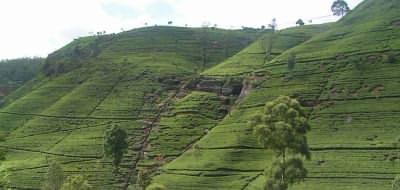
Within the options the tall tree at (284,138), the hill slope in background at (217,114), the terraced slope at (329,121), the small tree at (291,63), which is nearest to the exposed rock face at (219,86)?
the hill slope in background at (217,114)

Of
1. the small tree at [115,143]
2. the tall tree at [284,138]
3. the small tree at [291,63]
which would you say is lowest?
the small tree at [115,143]

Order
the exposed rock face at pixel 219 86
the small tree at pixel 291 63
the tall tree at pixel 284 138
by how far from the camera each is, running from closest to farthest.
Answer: the tall tree at pixel 284 138, the exposed rock face at pixel 219 86, the small tree at pixel 291 63

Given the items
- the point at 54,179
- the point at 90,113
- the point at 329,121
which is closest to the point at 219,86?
the point at 90,113

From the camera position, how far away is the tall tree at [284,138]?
177ft

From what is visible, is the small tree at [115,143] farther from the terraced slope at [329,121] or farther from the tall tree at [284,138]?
the tall tree at [284,138]

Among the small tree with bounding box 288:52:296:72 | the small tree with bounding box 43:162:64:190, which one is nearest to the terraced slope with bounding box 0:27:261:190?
the small tree with bounding box 43:162:64:190

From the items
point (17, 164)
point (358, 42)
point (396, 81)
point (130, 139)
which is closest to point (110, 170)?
point (130, 139)

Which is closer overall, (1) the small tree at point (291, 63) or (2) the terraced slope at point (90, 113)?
(2) the terraced slope at point (90, 113)

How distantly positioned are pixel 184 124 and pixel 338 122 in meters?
40.2

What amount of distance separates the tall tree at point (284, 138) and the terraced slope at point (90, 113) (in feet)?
173

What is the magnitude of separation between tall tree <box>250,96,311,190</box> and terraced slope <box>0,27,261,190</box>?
52630 mm

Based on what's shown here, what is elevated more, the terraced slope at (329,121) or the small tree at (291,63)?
the small tree at (291,63)

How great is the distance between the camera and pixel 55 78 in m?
192

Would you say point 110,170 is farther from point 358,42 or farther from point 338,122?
point 358,42
